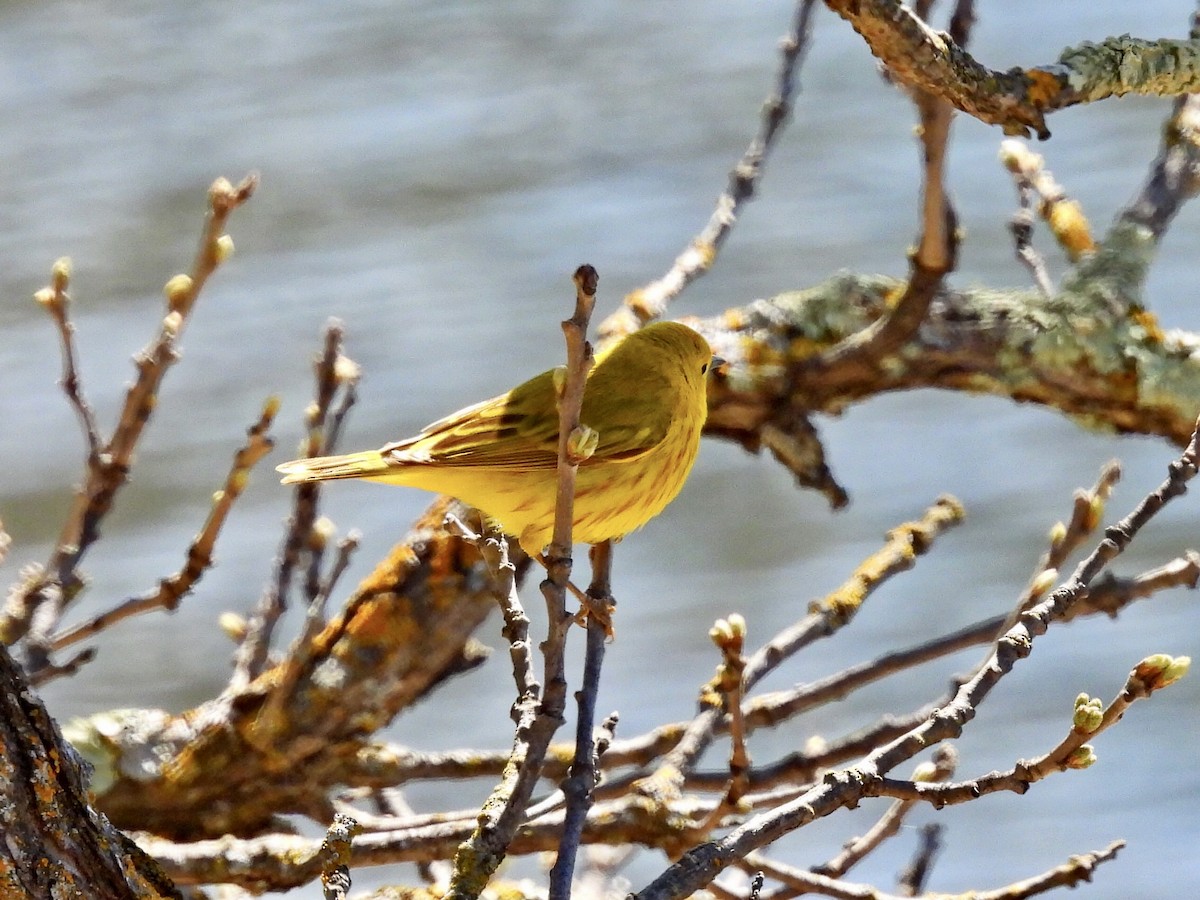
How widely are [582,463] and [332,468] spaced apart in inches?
14.3

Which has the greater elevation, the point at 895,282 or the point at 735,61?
the point at 735,61

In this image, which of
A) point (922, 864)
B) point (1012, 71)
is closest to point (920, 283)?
point (922, 864)

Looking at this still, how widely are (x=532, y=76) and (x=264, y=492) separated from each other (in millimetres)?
1439

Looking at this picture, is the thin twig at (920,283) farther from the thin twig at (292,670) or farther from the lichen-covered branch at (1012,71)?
the thin twig at (292,670)

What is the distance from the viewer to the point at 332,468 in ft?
7.20

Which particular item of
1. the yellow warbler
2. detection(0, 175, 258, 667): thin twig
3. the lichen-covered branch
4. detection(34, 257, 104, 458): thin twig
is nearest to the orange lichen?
the lichen-covered branch

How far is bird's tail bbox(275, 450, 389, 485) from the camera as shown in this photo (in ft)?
7.16

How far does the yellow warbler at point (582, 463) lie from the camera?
2.20 metres

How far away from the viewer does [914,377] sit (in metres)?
2.53

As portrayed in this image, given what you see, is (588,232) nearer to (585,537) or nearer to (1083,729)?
(585,537)

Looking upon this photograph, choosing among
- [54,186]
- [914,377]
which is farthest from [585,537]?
[54,186]

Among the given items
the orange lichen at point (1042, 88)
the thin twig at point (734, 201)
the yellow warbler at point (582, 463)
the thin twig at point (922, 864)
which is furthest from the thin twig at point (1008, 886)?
the thin twig at point (734, 201)

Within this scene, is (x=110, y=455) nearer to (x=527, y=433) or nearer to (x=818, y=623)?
(x=527, y=433)

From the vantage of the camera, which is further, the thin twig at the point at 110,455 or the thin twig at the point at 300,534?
the thin twig at the point at 300,534
